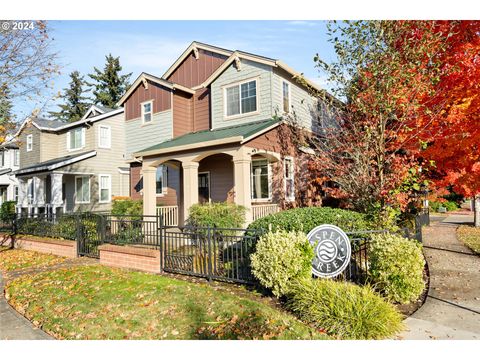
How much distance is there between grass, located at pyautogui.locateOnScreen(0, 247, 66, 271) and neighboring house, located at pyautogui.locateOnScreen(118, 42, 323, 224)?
3.98 m

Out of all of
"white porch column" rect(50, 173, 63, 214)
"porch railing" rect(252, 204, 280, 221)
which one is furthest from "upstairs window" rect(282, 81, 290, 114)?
"white porch column" rect(50, 173, 63, 214)

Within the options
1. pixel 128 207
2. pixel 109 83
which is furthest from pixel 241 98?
pixel 109 83

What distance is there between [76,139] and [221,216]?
16.8 meters

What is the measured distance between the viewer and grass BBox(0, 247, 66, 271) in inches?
380

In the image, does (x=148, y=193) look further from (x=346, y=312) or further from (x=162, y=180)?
(x=346, y=312)

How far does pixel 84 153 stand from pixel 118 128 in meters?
2.99

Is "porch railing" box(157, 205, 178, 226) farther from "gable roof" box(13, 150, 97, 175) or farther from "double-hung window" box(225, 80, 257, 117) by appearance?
"gable roof" box(13, 150, 97, 175)

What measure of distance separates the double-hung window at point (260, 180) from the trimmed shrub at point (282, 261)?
7522 mm

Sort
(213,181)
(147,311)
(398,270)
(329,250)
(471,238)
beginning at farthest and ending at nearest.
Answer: (213,181) < (471,238) < (329,250) < (398,270) < (147,311)

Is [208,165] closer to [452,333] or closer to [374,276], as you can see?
[374,276]

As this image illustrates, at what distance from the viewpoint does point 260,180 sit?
13797mm

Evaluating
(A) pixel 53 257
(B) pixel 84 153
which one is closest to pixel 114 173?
(B) pixel 84 153

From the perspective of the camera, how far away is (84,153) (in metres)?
20.7

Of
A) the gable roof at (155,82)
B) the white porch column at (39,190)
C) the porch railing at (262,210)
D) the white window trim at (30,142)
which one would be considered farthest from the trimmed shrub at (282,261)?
the white window trim at (30,142)
